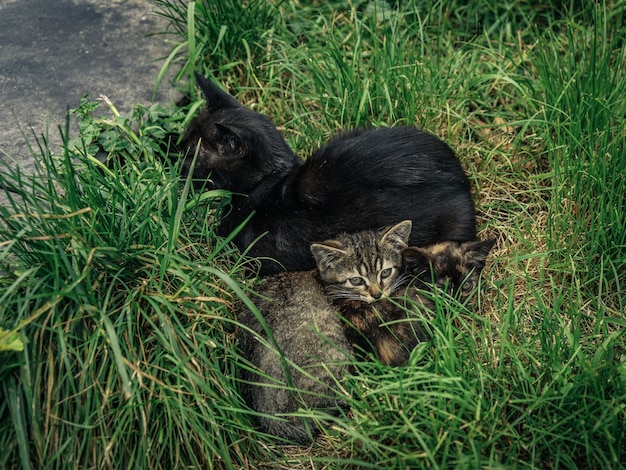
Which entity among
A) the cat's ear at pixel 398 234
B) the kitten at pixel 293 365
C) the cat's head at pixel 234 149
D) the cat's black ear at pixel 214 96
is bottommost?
the kitten at pixel 293 365

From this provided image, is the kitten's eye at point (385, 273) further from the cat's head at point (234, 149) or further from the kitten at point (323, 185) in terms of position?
the cat's head at point (234, 149)

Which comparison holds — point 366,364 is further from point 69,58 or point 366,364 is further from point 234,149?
point 69,58

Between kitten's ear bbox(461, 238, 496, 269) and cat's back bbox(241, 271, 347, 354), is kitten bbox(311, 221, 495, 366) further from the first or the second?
cat's back bbox(241, 271, 347, 354)

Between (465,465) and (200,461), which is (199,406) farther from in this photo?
(465,465)

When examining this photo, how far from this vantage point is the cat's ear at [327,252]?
3.61 metres

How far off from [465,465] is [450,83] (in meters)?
2.68

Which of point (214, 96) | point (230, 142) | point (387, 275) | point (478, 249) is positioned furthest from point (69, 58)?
point (478, 249)

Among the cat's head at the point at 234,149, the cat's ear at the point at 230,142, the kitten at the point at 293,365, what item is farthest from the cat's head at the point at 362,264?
the cat's ear at the point at 230,142

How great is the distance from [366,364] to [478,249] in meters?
0.94

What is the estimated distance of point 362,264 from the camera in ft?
12.1

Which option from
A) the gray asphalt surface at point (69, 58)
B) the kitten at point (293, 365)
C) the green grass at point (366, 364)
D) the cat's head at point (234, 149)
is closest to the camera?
the green grass at point (366, 364)

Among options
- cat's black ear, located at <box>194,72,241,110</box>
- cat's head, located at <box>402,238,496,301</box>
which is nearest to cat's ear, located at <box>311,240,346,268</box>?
cat's head, located at <box>402,238,496,301</box>

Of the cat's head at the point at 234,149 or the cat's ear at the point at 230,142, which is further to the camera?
the cat's head at the point at 234,149

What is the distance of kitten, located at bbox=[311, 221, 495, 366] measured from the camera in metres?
3.50
